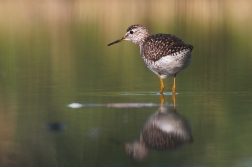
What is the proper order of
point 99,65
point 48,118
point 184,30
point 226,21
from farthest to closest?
point 226,21 → point 184,30 → point 99,65 → point 48,118

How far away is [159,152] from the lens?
7223 millimetres

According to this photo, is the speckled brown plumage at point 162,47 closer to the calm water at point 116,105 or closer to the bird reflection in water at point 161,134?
the calm water at point 116,105

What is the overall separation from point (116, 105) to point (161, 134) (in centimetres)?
220

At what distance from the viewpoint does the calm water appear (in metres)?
7.26

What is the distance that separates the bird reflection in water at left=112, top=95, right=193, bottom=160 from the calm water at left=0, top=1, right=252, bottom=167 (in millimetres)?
12

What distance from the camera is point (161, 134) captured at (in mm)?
7953

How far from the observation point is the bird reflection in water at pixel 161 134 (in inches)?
291

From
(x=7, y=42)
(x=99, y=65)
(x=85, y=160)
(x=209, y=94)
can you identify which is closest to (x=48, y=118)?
(x=85, y=160)

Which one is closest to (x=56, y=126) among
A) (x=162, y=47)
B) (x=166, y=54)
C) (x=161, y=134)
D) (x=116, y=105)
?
(x=161, y=134)

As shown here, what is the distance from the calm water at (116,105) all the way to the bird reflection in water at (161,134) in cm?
1

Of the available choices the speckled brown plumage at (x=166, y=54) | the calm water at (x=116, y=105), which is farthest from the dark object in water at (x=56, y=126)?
the speckled brown plumage at (x=166, y=54)

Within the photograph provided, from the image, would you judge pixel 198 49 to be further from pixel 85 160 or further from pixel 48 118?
pixel 85 160

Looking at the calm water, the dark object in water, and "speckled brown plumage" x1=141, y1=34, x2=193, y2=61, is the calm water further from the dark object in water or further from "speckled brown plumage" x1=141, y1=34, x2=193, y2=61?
"speckled brown plumage" x1=141, y1=34, x2=193, y2=61

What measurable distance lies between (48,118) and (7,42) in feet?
43.3
